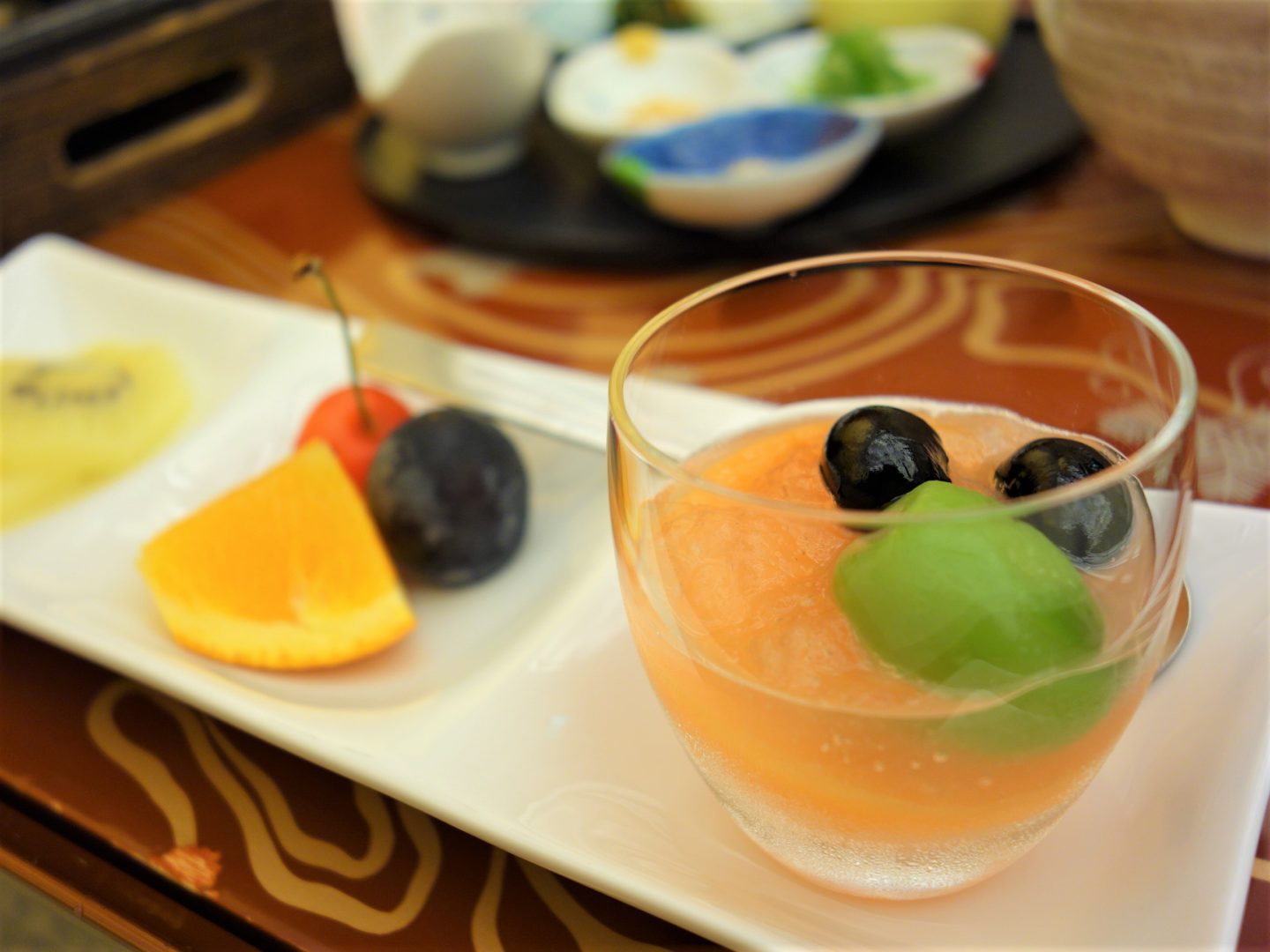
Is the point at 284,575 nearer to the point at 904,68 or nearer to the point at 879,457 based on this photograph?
the point at 879,457

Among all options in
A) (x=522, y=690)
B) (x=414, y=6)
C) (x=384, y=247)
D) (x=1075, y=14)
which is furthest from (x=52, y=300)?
(x=1075, y=14)

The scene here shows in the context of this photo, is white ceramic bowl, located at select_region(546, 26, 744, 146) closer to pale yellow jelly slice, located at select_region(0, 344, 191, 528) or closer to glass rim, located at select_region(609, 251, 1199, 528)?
pale yellow jelly slice, located at select_region(0, 344, 191, 528)

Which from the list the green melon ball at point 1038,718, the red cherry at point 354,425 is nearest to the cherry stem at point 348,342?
the red cherry at point 354,425

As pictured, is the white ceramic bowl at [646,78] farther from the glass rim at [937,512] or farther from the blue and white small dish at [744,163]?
the glass rim at [937,512]

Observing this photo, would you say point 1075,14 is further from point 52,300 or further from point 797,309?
point 52,300

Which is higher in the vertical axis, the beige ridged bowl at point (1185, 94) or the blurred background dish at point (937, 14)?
the beige ridged bowl at point (1185, 94)

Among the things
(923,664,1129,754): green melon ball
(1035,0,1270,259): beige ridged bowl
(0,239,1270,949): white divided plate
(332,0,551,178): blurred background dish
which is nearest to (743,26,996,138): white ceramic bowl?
(1035,0,1270,259): beige ridged bowl
